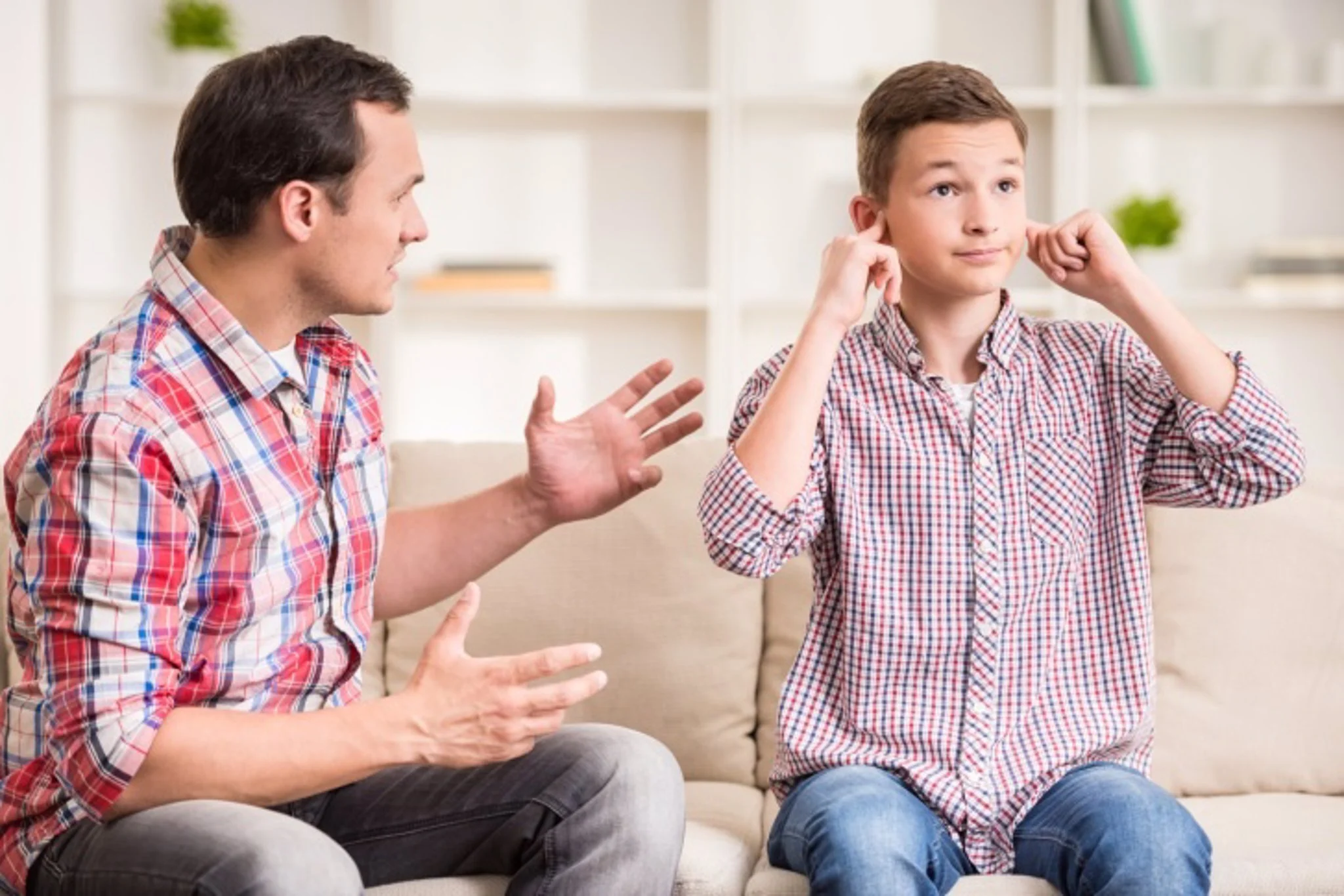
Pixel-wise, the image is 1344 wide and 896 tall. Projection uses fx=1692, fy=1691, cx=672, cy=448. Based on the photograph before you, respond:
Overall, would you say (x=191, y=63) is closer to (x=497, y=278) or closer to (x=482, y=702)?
(x=497, y=278)

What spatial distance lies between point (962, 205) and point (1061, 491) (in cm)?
33

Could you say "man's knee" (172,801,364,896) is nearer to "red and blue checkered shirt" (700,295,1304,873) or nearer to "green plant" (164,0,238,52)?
"red and blue checkered shirt" (700,295,1304,873)

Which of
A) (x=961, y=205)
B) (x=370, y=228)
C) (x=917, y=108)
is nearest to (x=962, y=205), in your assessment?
(x=961, y=205)

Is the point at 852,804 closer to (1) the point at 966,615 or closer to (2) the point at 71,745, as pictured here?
(1) the point at 966,615

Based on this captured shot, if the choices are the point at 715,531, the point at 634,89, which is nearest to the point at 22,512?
the point at 715,531

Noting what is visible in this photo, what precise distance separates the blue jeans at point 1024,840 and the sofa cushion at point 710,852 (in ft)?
0.22

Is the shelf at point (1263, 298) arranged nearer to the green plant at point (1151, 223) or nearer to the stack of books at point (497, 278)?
the green plant at point (1151, 223)

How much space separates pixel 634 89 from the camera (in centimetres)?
398

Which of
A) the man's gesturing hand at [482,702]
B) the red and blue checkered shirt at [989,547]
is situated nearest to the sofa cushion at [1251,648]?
the red and blue checkered shirt at [989,547]

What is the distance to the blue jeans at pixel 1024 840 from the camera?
1541 millimetres

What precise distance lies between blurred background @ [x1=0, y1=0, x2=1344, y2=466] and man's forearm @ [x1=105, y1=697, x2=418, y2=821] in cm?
241

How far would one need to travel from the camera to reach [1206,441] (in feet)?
5.78

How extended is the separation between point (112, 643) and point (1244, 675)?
4.62ft

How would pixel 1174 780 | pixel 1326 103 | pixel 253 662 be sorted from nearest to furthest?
pixel 253 662 < pixel 1174 780 < pixel 1326 103
